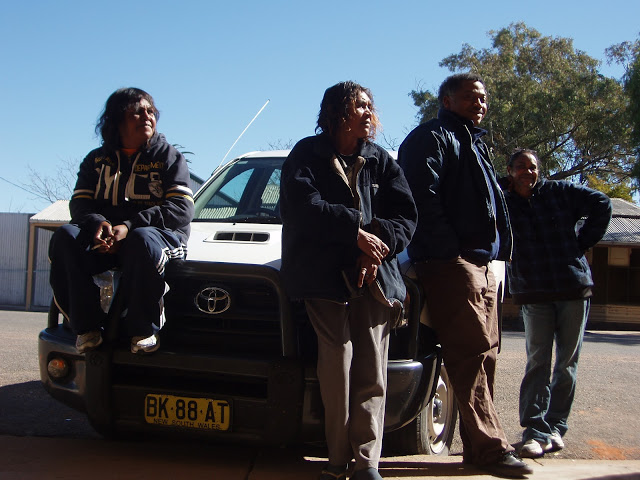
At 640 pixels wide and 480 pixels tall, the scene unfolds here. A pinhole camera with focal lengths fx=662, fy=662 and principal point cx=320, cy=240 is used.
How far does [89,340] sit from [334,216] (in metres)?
1.37

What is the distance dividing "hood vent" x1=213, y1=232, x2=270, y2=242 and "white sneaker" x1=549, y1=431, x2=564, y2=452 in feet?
7.62

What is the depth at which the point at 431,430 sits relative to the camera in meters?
3.98

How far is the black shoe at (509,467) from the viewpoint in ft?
11.5

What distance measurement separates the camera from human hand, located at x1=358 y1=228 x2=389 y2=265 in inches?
119

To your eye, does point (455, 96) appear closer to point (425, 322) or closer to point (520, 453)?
point (425, 322)

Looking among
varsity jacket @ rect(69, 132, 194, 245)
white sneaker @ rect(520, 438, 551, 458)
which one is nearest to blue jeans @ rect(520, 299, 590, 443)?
white sneaker @ rect(520, 438, 551, 458)

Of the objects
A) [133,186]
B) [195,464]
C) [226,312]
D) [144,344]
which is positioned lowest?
[195,464]

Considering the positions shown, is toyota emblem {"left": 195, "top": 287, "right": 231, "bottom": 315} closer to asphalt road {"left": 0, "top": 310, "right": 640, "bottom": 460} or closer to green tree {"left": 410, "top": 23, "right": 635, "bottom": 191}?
asphalt road {"left": 0, "top": 310, "right": 640, "bottom": 460}

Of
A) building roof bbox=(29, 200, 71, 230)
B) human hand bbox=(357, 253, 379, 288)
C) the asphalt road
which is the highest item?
building roof bbox=(29, 200, 71, 230)

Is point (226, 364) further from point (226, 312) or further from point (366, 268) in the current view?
point (366, 268)

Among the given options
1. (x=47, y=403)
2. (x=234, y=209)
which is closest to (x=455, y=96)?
(x=234, y=209)

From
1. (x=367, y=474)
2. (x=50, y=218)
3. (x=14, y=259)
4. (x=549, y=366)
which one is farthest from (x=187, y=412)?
(x=14, y=259)

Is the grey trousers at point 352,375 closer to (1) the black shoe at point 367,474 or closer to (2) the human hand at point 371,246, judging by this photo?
(1) the black shoe at point 367,474

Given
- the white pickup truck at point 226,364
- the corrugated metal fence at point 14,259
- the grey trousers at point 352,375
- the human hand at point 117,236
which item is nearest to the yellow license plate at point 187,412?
the white pickup truck at point 226,364
